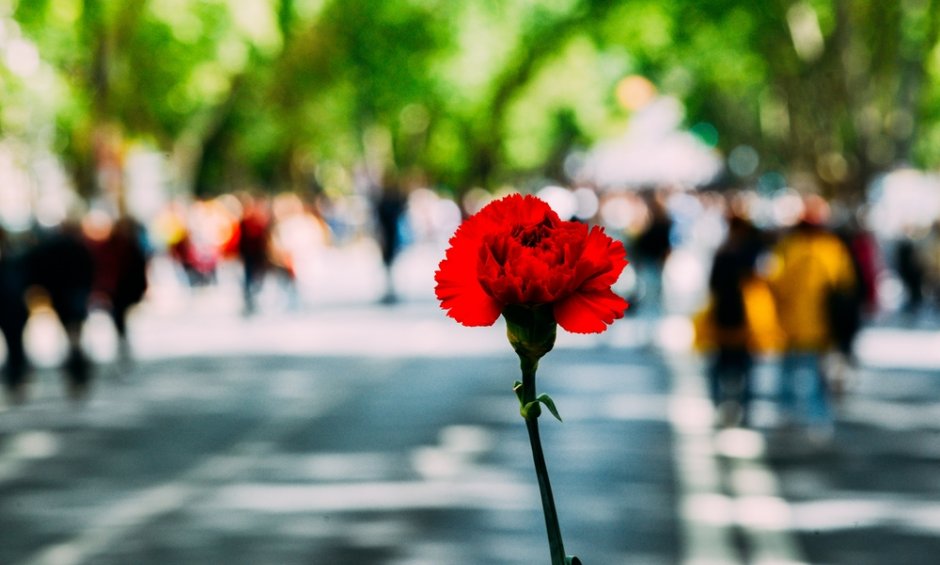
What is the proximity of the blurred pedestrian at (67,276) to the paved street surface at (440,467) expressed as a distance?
2.32 feet

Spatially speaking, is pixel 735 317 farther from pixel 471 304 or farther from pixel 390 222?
pixel 390 222

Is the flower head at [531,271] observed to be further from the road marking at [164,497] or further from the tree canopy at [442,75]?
the tree canopy at [442,75]

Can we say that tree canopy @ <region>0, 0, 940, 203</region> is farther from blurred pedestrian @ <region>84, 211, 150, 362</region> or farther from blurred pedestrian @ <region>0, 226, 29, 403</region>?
blurred pedestrian @ <region>0, 226, 29, 403</region>

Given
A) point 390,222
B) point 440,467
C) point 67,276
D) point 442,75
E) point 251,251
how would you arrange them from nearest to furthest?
1. point 440,467
2. point 67,276
3. point 251,251
4. point 390,222
5. point 442,75

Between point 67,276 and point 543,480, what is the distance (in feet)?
48.7

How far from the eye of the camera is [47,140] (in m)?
40.4

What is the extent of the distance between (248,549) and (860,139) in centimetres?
2230

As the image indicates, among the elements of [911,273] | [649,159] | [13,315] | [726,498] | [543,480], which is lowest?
[726,498]

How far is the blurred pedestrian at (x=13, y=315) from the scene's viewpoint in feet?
57.5

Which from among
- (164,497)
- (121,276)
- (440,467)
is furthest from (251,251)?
(164,497)

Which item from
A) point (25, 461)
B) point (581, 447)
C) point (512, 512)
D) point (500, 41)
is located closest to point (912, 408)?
point (581, 447)

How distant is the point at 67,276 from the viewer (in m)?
18.1

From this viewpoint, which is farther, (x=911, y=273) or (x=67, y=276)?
(x=911, y=273)

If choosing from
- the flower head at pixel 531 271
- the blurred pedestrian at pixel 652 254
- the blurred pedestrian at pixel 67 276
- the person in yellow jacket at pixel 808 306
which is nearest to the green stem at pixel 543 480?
the flower head at pixel 531 271
